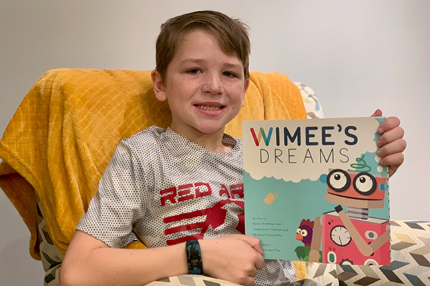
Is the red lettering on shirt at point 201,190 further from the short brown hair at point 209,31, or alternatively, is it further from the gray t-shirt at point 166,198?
the short brown hair at point 209,31

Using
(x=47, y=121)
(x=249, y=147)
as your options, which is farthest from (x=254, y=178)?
(x=47, y=121)

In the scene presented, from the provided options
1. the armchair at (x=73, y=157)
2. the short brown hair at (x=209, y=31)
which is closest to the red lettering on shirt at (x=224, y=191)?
the armchair at (x=73, y=157)

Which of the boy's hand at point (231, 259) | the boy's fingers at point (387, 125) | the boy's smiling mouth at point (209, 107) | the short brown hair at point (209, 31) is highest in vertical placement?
the short brown hair at point (209, 31)

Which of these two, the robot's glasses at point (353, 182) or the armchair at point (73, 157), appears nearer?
the robot's glasses at point (353, 182)

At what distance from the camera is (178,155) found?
923 mm

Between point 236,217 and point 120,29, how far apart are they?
3.00 ft

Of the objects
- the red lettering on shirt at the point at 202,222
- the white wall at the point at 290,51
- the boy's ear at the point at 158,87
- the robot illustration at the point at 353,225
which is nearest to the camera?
the robot illustration at the point at 353,225

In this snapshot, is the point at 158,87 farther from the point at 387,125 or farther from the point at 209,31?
the point at 387,125

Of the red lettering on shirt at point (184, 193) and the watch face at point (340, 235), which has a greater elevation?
the red lettering on shirt at point (184, 193)

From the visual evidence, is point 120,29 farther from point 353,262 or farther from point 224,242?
point 353,262

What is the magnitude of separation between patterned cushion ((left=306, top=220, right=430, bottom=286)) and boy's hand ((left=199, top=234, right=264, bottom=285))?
1.29 ft

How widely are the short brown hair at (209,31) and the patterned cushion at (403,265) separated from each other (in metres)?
0.59

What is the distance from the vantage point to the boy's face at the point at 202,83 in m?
0.91

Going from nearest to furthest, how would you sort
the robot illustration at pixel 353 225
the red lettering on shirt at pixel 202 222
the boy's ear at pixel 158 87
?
the robot illustration at pixel 353 225, the red lettering on shirt at pixel 202 222, the boy's ear at pixel 158 87
